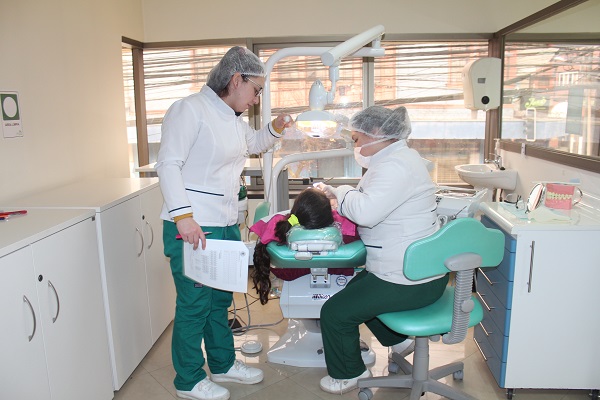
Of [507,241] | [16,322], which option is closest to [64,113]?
[16,322]

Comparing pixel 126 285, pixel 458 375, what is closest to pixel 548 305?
pixel 458 375

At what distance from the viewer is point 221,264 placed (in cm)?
186

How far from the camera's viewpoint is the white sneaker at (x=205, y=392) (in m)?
2.11

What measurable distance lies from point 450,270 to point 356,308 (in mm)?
382

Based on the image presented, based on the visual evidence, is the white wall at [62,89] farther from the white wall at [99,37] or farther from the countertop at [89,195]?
the countertop at [89,195]

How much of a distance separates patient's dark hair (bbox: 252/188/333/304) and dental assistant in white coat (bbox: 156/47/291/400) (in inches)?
7.2

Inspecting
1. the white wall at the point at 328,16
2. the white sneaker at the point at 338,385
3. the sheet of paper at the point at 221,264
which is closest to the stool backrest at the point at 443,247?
the sheet of paper at the point at 221,264

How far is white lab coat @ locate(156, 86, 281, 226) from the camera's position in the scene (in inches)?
71.2

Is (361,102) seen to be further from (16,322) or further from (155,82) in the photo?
(16,322)

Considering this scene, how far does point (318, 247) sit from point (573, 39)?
2010 millimetres

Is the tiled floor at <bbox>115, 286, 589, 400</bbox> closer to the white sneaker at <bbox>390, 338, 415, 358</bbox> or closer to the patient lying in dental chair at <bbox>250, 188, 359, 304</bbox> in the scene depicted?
the white sneaker at <bbox>390, 338, 415, 358</bbox>

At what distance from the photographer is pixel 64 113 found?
8.78 ft

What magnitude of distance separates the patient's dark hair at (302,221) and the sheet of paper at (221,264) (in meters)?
0.19

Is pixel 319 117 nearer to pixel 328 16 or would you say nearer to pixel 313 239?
pixel 313 239
